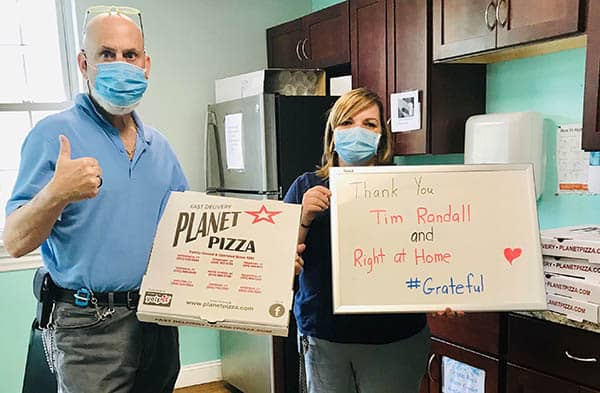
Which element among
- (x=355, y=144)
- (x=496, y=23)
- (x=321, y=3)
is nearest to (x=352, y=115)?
(x=355, y=144)

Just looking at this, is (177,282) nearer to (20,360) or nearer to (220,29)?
(20,360)

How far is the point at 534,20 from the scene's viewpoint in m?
1.91

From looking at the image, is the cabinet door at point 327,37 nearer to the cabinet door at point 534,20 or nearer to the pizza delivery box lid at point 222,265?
the cabinet door at point 534,20

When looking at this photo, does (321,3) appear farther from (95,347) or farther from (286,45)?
(95,347)

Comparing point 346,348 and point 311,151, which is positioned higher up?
point 311,151

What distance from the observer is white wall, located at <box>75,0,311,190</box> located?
309cm

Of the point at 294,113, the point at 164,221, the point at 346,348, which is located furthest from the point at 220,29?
the point at 346,348

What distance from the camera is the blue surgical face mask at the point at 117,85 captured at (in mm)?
1482

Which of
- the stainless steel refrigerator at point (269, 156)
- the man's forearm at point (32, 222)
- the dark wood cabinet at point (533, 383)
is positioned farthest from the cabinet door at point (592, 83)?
the man's forearm at point (32, 222)

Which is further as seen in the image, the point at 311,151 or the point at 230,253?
the point at 311,151

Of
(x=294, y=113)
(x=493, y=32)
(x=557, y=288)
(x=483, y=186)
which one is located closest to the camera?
(x=483, y=186)

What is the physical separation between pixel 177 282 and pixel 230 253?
0.51 feet

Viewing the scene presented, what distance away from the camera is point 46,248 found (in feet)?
4.91

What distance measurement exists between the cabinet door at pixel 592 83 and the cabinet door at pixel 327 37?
50.2 inches
